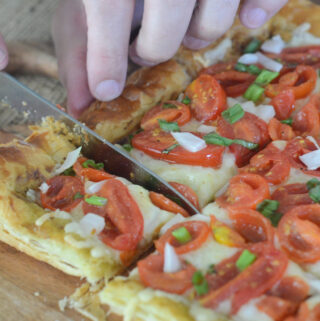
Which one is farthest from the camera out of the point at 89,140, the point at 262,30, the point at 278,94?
the point at 262,30

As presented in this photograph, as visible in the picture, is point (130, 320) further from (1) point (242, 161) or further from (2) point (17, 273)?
(1) point (242, 161)

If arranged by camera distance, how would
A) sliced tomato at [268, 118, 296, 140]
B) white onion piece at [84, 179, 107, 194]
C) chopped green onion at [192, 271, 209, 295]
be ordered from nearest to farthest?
chopped green onion at [192, 271, 209, 295]
white onion piece at [84, 179, 107, 194]
sliced tomato at [268, 118, 296, 140]

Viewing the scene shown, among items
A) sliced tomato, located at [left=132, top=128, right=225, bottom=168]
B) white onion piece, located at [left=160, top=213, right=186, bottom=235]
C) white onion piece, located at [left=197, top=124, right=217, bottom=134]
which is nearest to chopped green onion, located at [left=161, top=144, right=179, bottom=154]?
sliced tomato, located at [left=132, top=128, right=225, bottom=168]

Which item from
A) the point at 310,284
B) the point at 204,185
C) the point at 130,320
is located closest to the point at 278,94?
the point at 204,185

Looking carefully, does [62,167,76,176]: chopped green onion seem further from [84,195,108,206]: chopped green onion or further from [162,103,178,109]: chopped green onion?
[162,103,178,109]: chopped green onion

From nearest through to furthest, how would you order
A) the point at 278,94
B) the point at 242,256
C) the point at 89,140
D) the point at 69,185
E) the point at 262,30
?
1. the point at 242,256
2. the point at 69,185
3. the point at 89,140
4. the point at 278,94
5. the point at 262,30

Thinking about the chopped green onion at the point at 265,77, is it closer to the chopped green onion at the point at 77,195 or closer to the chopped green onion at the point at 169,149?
the chopped green onion at the point at 169,149

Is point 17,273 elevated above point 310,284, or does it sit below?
below
